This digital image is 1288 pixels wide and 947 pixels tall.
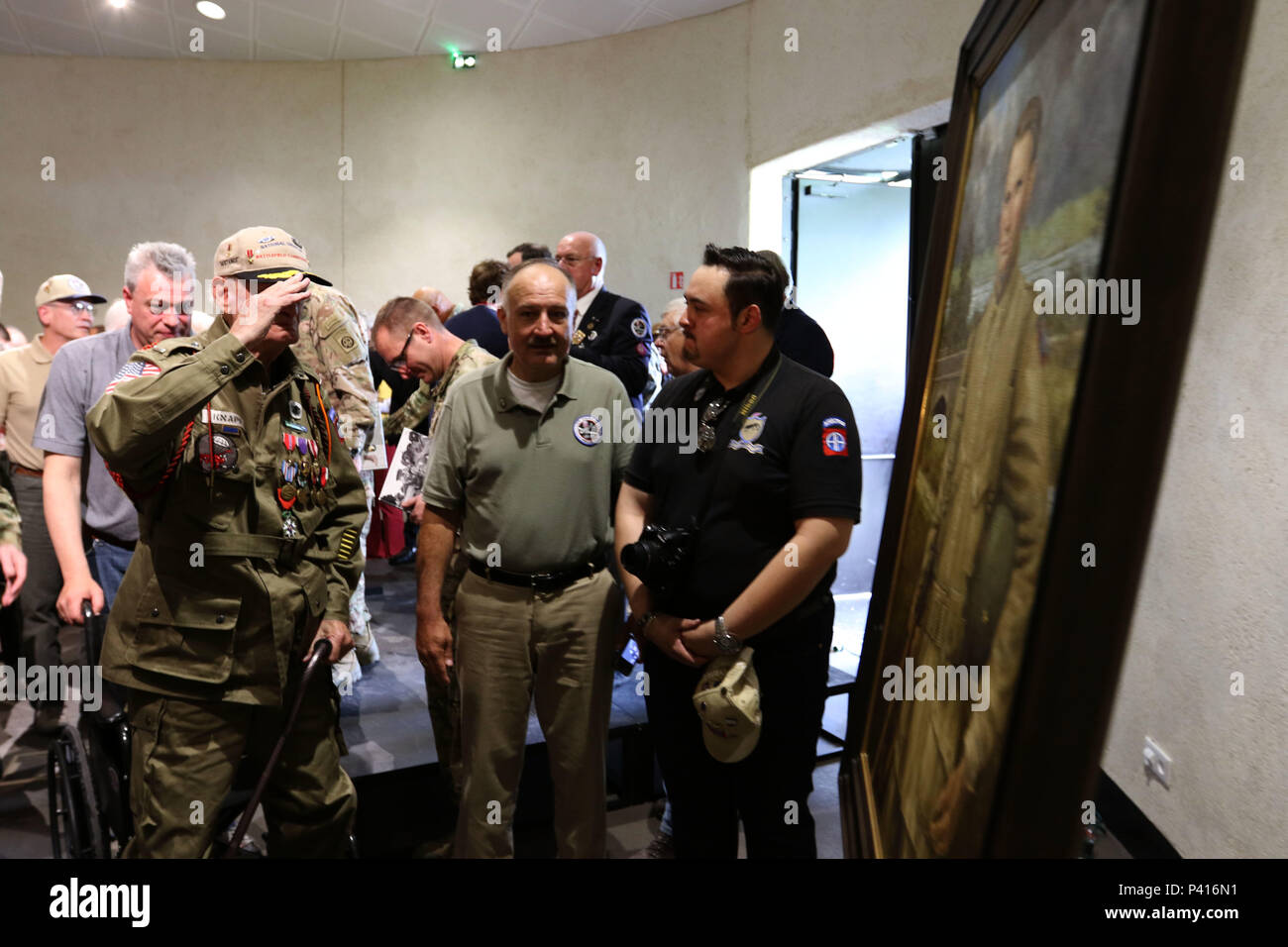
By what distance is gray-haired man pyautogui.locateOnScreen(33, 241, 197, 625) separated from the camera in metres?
2.48

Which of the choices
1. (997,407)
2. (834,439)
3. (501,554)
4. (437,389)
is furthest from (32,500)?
(997,407)

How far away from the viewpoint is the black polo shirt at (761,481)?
6.07 ft

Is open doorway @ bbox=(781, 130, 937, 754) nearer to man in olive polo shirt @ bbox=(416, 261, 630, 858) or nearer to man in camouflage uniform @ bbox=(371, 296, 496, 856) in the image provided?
man in camouflage uniform @ bbox=(371, 296, 496, 856)

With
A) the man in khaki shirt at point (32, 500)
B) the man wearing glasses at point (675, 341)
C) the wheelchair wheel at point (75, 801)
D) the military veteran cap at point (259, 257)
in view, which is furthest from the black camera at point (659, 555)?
the man in khaki shirt at point (32, 500)

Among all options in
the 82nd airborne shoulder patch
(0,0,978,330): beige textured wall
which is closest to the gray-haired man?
the 82nd airborne shoulder patch

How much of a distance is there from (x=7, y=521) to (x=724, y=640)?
2240 millimetres

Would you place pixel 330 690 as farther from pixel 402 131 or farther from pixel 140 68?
pixel 140 68

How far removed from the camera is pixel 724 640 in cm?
185

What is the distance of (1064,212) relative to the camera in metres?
0.64

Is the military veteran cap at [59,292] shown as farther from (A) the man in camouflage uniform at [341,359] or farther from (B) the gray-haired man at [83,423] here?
(B) the gray-haired man at [83,423]

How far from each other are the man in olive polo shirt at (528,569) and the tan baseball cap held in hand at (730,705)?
1.69ft

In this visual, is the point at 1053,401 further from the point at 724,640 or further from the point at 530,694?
the point at 530,694

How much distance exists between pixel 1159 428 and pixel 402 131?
7.86 metres

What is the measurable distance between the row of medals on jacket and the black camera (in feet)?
2.64
